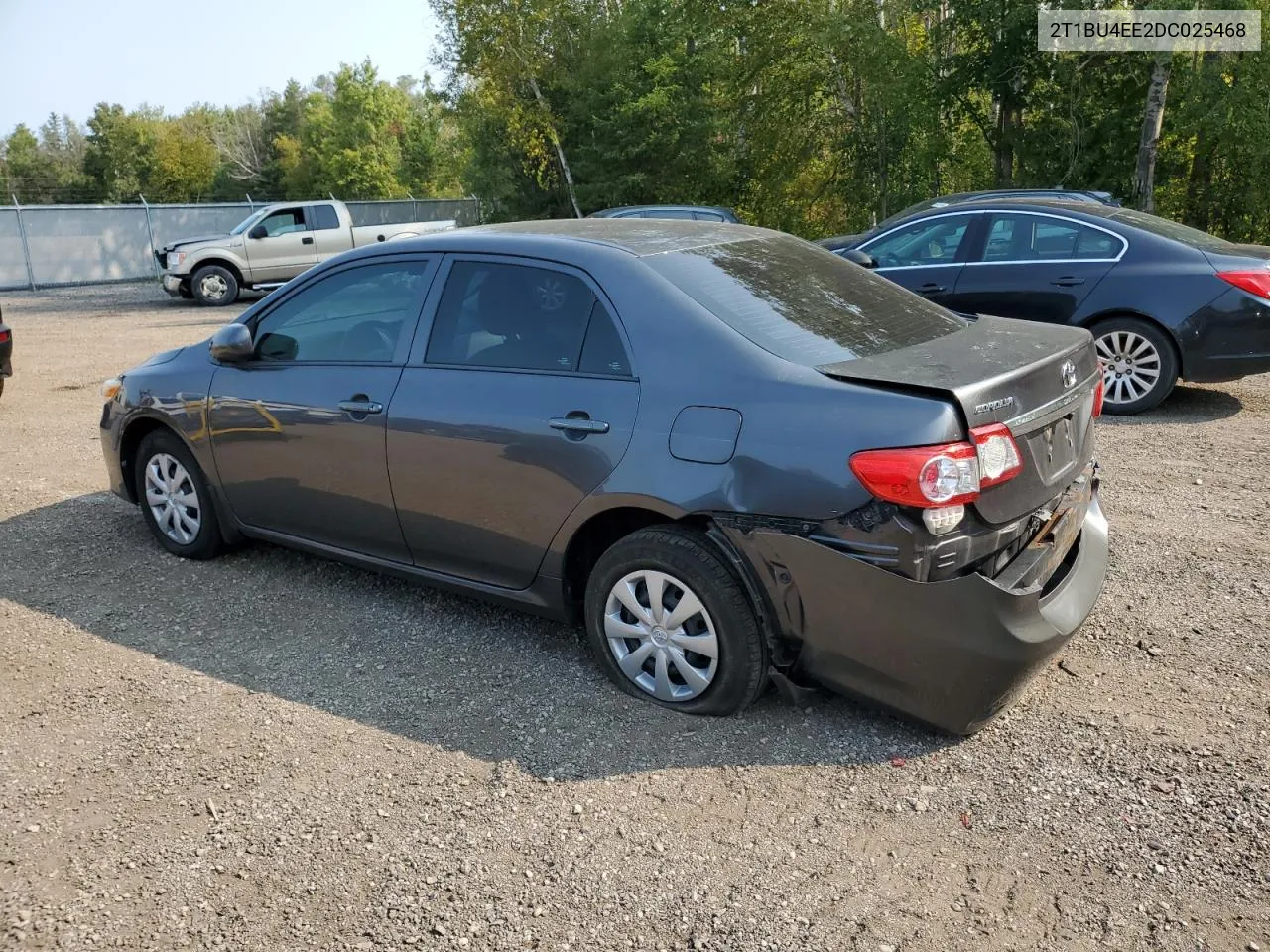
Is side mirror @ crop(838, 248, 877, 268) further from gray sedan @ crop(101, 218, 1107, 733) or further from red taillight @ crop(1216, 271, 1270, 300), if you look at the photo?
gray sedan @ crop(101, 218, 1107, 733)

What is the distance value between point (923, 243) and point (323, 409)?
6.25m

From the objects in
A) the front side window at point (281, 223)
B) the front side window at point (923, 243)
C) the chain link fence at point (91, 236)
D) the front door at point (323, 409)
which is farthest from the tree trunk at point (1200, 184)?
the chain link fence at point (91, 236)

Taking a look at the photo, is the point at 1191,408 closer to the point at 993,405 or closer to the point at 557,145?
the point at 993,405

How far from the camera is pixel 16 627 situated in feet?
15.0

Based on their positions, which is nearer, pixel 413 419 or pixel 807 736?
pixel 807 736

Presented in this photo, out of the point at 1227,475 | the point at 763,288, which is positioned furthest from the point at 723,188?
the point at 763,288

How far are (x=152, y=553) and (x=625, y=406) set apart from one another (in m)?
3.23

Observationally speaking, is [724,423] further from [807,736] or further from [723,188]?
[723,188]

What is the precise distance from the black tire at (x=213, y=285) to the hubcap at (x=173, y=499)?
15753 millimetres

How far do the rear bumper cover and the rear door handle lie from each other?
171 cm

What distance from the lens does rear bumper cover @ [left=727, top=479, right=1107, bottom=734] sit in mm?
3076

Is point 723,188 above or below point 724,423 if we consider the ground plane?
above

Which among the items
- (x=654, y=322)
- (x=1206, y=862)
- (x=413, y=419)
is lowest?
(x=1206, y=862)

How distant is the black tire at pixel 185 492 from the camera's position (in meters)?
5.12
